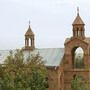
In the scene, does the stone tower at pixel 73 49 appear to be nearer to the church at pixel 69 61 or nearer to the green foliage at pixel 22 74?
the church at pixel 69 61

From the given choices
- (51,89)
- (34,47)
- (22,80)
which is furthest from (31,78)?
(34,47)

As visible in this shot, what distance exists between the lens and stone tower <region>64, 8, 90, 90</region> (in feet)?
242

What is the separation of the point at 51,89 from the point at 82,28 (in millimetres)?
8154

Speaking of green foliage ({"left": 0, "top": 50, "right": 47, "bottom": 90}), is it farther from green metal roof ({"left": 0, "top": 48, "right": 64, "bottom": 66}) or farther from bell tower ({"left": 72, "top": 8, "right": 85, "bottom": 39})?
bell tower ({"left": 72, "top": 8, "right": 85, "bottom": 39})

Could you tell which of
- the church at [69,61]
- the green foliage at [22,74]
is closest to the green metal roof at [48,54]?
the church at [69,61]

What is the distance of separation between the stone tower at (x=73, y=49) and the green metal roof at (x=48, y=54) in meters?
1.12

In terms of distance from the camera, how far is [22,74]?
5884 centimetres

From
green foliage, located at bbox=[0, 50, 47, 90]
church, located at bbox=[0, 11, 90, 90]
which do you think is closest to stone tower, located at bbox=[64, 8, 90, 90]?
church, located at bbox=[0, 11, 90, 90]

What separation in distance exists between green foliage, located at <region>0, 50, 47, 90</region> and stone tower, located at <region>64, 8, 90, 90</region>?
321 inches

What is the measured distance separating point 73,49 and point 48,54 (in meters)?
3.12

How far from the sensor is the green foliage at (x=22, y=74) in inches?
2163

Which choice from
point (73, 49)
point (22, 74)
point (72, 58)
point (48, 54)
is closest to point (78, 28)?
point (73, 49)

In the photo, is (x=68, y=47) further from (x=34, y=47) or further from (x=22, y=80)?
(x=22, y=80)

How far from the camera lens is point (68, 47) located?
245 feet
